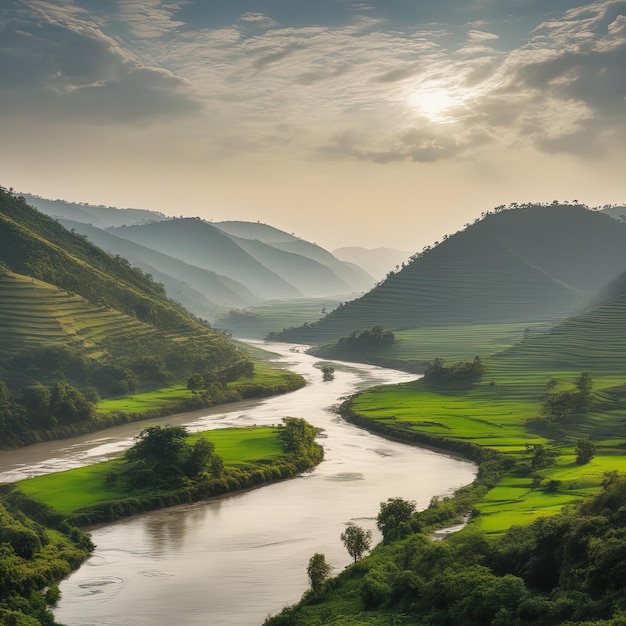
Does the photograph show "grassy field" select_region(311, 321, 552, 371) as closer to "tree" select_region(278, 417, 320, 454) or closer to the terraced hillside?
the terraced hillside

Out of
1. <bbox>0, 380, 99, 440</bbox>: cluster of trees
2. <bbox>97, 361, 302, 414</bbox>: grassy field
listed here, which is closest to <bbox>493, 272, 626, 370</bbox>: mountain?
<bbox>97, 361, 302, 414</bbox>: grassy field

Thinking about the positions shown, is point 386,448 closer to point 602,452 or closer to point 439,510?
point 602,452

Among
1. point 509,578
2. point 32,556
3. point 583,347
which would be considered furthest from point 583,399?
point 32,556

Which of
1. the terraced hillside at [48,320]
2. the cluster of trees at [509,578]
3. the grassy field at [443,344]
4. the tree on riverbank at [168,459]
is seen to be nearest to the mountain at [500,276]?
the grassy field at [443,344]

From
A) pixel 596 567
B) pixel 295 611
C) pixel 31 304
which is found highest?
pixel 31 304

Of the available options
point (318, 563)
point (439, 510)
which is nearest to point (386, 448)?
point (439, 510)

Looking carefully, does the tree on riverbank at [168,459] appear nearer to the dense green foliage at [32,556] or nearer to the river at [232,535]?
the river at [232,535]
